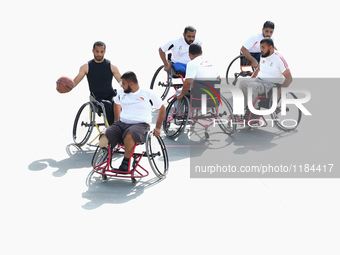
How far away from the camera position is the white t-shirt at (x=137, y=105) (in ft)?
20.8

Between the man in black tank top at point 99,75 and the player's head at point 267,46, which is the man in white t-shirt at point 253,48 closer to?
the player's head at point 267,46

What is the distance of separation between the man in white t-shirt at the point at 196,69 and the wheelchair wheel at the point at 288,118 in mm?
1418

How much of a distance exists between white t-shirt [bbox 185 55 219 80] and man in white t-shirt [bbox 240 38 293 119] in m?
0.92

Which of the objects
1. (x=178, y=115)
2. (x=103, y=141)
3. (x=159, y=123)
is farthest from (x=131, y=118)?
(x=178, y=115)

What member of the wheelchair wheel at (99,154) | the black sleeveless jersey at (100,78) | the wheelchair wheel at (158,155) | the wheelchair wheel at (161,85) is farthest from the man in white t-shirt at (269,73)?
the wheelchair wheel at (99,154)

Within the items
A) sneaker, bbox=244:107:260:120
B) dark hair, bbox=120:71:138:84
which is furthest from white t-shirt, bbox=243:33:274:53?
dark hair, bbox=120:71:138:84

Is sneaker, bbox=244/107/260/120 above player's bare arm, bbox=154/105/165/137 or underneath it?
underneath

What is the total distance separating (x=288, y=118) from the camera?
29.8ft

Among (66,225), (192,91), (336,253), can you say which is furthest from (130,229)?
(192,91)

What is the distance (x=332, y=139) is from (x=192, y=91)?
2.55 meters

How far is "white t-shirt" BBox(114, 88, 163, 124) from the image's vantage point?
635cm

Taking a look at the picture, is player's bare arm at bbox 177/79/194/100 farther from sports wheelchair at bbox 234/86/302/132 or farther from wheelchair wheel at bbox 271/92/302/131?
wheelchair wheel at bbox 271/92/302/131

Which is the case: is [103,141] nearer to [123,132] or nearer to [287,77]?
[123,132]

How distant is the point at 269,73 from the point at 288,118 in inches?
44.6
